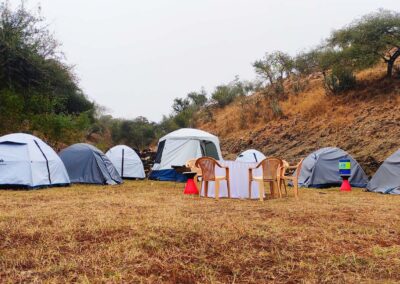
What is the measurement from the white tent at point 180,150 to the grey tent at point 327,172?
364 centimetres

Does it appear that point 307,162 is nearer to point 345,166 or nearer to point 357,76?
point 345,166

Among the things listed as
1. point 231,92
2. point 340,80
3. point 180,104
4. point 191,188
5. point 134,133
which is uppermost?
point 231,92

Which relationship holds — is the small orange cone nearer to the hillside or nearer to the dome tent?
the dome tent

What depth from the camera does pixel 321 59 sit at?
2097 cm

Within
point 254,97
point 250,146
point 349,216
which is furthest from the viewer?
point 254,97

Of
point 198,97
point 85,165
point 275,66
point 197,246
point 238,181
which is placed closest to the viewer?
point 197,246

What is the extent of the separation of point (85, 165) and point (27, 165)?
6.96 ft

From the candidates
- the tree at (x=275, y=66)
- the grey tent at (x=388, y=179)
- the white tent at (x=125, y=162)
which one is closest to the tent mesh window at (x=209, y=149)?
the white tent at (x=125, y=162)

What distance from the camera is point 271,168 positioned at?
8164mm

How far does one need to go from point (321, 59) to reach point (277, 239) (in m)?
18.6

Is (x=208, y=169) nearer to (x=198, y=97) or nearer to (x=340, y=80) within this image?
(x=340, y=80)

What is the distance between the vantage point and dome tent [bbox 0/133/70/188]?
977 cm

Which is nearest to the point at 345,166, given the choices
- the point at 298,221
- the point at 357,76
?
the point at 298,221

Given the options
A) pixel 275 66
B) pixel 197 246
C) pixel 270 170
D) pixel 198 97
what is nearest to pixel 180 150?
pixel 270 170
